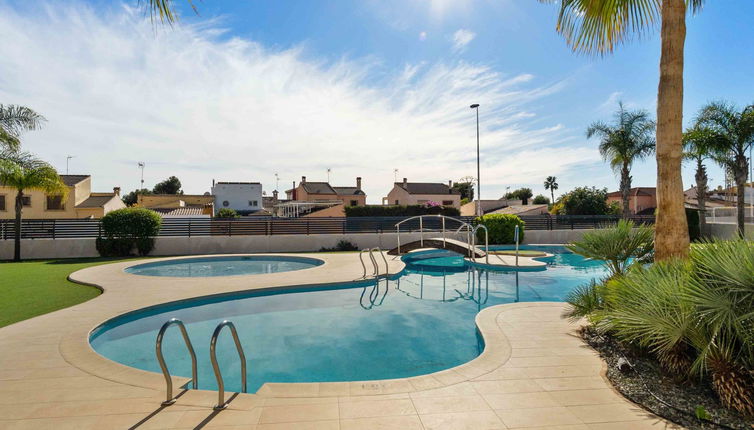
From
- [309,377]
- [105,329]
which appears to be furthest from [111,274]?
[309,377]

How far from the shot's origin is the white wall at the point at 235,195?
58125 mm

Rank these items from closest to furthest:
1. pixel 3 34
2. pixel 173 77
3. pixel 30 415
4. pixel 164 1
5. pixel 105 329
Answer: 1. pixel 30 415
2. pixel 164 1
3. pixel 105 329
4. pixel 3 34
5. pixel 173 77

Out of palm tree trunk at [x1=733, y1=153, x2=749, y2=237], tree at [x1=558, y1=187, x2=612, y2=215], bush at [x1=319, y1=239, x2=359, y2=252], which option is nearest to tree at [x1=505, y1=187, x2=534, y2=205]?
tree at [x1=558, y1=187, x2=612, y2=215]

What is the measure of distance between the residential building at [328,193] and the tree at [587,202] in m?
30.2

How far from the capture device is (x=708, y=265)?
3.78 m

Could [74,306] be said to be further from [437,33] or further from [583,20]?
[437,33]

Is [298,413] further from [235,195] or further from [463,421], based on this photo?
[235,195]

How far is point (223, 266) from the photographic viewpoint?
16312 millimetres

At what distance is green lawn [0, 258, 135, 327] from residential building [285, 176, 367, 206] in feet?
148

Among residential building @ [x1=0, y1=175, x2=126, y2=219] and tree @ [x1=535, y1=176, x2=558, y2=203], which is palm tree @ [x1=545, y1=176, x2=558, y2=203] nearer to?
tree @ [x1=535, y1=176, x2=558, y2=203]

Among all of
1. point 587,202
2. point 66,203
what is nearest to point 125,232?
point 66,203

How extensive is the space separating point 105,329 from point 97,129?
1237cm

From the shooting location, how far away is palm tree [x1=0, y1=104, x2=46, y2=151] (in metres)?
12.9

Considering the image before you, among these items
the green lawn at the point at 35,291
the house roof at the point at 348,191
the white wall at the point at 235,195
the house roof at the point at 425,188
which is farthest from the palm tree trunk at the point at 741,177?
the white wall at the point at 235,195
